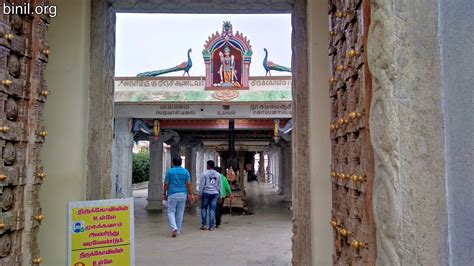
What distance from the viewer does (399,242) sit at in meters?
1.39

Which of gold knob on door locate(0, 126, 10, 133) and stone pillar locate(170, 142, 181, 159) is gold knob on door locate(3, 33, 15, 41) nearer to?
gold knob on door locate(0, 126, 10, 133)

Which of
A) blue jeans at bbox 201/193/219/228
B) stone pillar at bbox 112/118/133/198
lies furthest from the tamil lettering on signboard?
blue jeans at bbox 201/193/219/228

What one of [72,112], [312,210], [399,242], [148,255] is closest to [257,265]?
[148,255]

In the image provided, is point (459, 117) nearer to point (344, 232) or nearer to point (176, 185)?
point (344, 232)

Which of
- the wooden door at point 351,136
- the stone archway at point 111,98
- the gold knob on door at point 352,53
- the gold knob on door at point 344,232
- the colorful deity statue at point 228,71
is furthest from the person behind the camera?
the colorful deity statue at point 228,71

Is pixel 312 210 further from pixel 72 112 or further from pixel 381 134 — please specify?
pixel 72 112

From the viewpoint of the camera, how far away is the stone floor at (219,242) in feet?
19.0

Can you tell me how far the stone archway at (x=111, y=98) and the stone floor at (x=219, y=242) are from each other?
2.32 meters

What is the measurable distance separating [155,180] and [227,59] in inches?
191

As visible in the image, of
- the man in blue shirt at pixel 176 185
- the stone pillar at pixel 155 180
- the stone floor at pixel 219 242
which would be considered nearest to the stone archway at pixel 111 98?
the stone floor at pixel 219 242

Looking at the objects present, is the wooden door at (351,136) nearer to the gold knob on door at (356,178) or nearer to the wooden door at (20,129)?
the gold knob on door at (356,178)

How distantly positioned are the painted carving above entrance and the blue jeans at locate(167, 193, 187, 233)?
11.8ft

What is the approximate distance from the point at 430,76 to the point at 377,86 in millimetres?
191

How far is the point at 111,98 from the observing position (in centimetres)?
379
